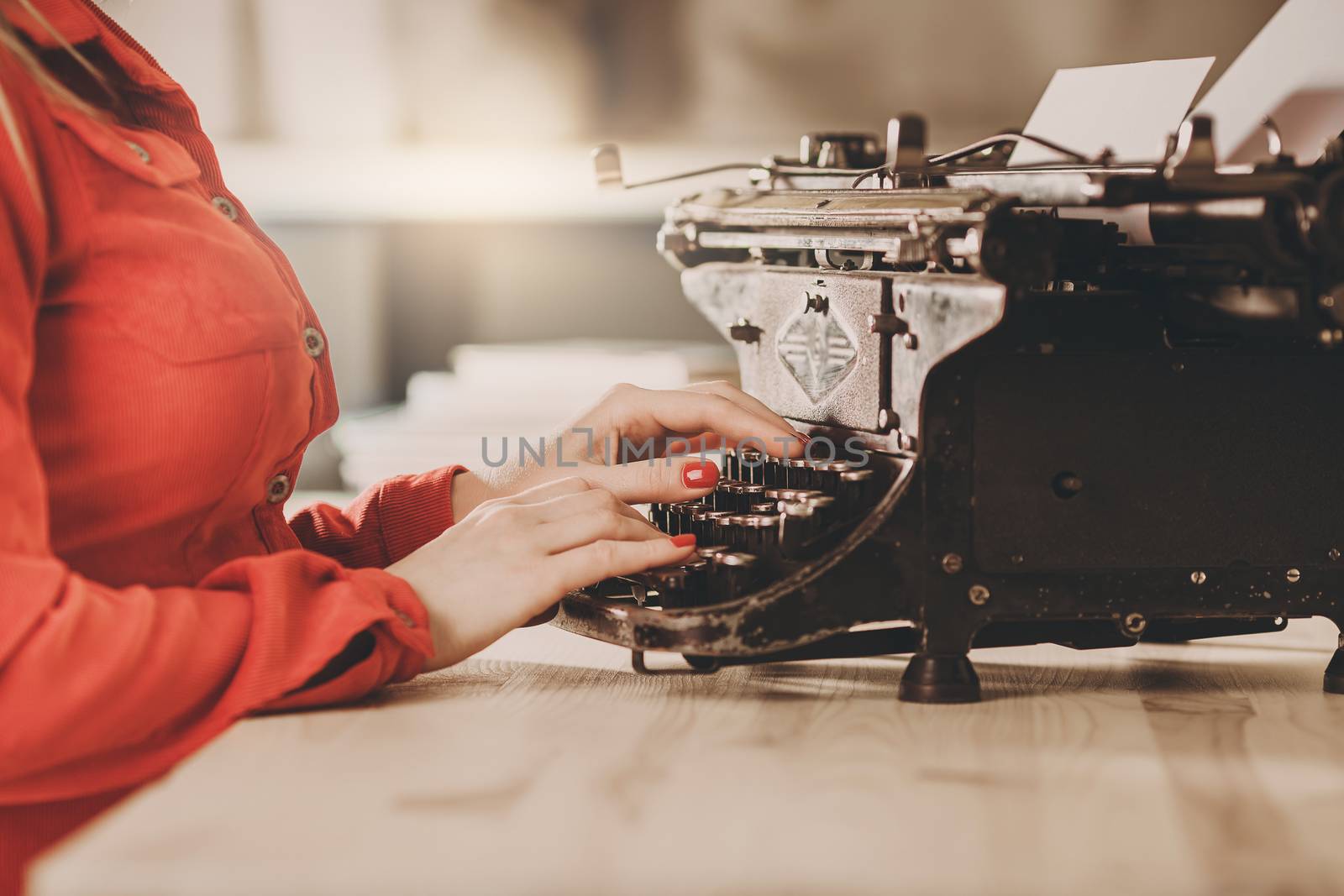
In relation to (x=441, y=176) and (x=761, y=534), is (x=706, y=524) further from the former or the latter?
(x=441, y=176)

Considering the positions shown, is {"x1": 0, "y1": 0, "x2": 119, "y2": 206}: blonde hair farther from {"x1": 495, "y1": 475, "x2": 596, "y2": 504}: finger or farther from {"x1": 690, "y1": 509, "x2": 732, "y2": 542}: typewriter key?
{"x1": 690, "y1": 509, "x2": 732, "y2": 542}: typewriter key

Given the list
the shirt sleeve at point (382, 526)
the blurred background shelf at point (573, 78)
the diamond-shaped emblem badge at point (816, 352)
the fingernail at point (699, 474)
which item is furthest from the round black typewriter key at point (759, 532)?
the blurred background shelf at point (573, 78)

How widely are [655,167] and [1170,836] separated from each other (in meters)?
1.79

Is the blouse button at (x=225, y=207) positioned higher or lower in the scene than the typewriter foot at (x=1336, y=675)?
higher

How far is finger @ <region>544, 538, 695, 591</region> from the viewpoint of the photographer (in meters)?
0.93

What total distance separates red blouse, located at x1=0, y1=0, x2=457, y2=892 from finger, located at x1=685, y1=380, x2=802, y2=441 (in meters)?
0.38

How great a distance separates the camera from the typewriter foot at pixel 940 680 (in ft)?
3.06

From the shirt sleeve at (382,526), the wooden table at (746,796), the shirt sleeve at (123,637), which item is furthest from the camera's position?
the shirt sleeve at (382,526)

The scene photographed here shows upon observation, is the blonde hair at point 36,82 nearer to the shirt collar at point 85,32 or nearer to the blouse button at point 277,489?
the shirt collar at point 85,32

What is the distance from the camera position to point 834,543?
3.18 feet

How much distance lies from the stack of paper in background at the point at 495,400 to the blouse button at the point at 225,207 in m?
0.93

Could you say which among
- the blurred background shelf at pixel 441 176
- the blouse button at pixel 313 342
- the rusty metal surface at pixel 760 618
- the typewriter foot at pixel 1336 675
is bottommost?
the typewriter foot at pixel 1336 675

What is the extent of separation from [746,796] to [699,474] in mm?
444

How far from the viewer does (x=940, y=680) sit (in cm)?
94
